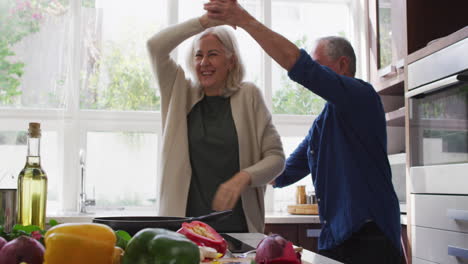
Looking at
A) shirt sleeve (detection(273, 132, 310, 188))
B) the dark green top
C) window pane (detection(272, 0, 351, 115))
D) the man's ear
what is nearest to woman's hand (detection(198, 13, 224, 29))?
the dark green top

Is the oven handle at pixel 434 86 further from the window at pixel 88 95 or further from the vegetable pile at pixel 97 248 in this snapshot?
the vegetable pile at pixel 97 248

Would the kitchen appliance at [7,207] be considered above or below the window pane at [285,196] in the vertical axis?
above

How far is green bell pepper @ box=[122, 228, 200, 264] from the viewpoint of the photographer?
438 mm

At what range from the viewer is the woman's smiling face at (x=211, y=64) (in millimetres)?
1699

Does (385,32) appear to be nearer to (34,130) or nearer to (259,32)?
(259,32)

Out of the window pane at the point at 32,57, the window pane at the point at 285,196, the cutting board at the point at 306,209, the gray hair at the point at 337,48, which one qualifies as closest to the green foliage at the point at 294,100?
the window pane at the point at 285,196

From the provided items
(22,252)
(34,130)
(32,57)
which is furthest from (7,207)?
(32,57)

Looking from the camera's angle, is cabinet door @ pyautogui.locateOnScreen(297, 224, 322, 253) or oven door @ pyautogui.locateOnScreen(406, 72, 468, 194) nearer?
oven door @ pyautogui.locateOnScreen(406, 72, 468, 194)

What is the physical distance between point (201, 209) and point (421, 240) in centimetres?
118

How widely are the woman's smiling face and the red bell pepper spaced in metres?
0.99

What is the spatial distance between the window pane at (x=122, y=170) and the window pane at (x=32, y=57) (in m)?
0.38

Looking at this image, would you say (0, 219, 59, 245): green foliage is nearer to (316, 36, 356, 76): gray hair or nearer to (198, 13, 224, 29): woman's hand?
(198, 13, 224, 29): woman's hand

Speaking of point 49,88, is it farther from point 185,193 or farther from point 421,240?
point 421,240

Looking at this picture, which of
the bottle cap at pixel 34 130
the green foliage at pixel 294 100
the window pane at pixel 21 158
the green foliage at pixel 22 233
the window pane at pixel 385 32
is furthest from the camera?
the green foliage at pixel 294 100
